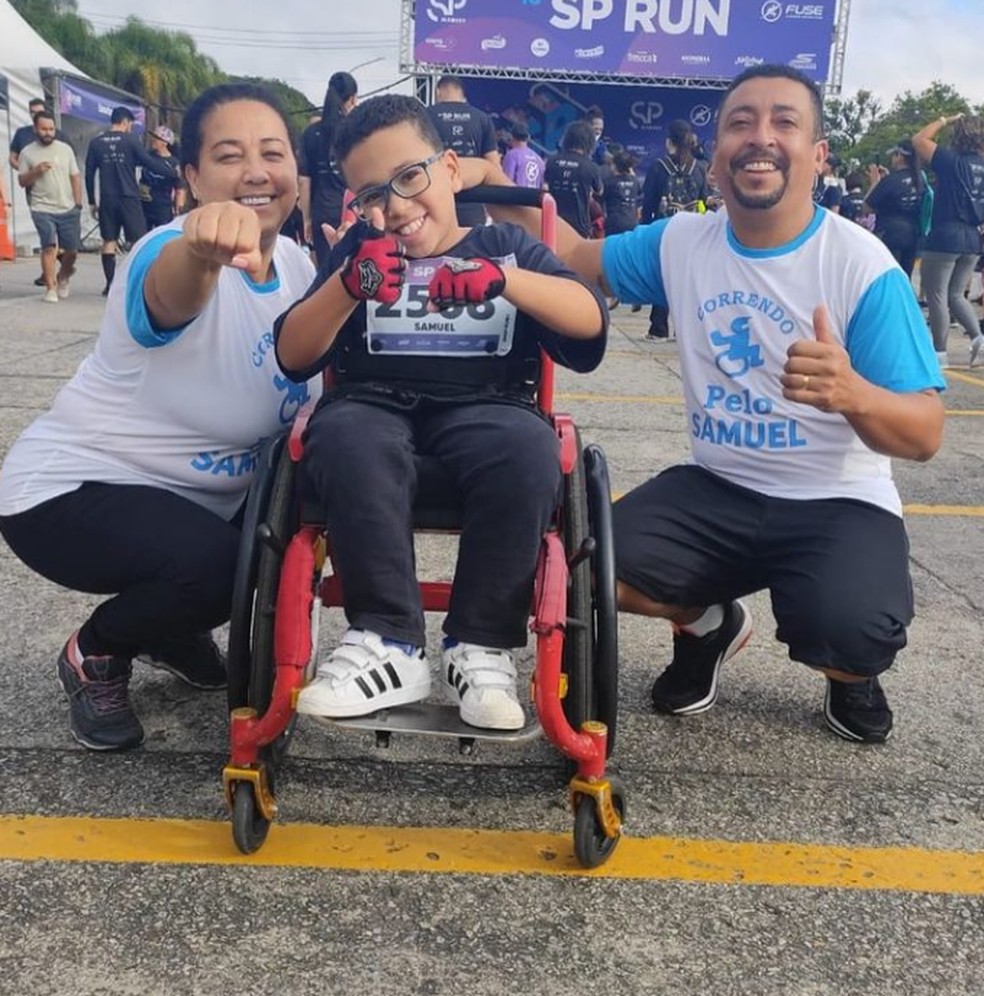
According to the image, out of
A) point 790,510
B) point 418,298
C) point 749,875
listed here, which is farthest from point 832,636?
point 418,298

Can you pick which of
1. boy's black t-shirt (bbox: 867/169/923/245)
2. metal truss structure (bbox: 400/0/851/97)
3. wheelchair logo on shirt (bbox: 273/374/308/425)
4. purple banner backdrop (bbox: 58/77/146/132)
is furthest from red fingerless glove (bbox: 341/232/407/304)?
metal truss structure (bbox: 400/0/851/97)

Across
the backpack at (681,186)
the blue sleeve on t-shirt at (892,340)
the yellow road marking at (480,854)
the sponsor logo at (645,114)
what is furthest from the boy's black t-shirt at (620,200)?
the sponsor logo at (645,114)

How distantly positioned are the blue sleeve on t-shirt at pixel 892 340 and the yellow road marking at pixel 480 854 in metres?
1.03

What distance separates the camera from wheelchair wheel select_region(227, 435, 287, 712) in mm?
2025

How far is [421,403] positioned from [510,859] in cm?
96

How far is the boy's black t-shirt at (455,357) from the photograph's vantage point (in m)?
2.33

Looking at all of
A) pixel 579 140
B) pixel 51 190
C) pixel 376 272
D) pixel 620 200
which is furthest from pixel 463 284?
pixel 620 200

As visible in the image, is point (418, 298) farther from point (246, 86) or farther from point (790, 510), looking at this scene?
point (790, 510)

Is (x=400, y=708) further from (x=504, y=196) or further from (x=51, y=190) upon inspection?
(x=51, y=190)

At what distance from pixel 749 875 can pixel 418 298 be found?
54.0 inches

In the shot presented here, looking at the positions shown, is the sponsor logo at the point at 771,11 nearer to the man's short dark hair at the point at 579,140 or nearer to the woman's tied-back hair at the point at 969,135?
Answer: the man's short dark hair at the point at 579,140

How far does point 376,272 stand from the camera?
1.93m

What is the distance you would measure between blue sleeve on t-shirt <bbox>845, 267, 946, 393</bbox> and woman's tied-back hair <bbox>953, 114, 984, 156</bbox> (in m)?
6.36

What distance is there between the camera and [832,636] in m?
2.44
